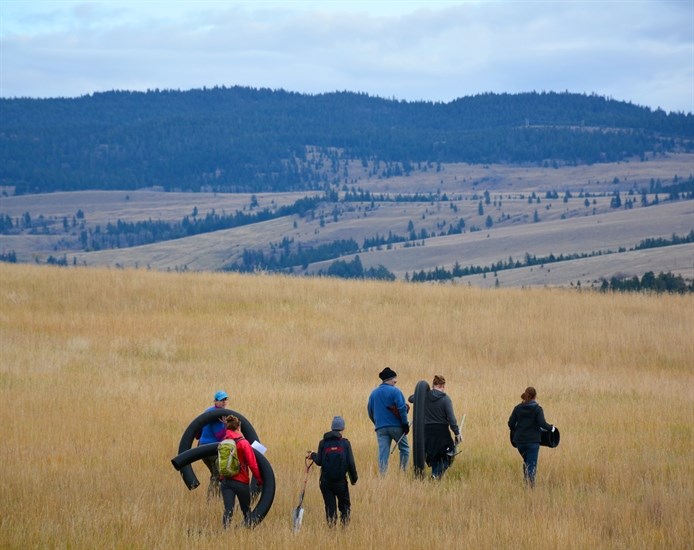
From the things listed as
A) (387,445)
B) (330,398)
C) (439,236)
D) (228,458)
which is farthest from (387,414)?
(439,236)

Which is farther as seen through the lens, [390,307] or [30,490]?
[390,307]

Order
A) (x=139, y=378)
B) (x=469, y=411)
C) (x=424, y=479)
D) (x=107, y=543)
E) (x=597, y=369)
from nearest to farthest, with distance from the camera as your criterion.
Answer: (x=107, y=543) → (x=424, y=479) → (x=469, y=411) → (x=139, y=378) → (x=597, y=369)

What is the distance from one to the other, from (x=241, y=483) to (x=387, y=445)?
3.22 metres

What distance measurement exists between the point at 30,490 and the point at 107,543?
2243mm

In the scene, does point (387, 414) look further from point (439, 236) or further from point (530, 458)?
point (439, 236)

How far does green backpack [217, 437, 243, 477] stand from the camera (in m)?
10.2

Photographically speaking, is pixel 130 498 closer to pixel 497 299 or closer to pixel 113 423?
pixel 113 423

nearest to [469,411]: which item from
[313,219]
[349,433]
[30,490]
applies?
[349,433]

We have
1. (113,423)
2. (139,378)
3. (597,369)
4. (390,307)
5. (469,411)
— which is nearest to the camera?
(113,423)

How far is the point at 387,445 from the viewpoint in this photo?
43.5 feet

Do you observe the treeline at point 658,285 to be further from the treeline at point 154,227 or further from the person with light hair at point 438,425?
the treeline at point 154,227

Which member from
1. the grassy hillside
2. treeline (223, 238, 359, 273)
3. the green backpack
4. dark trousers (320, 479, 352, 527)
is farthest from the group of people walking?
treeline (223, 238, 359, 273)

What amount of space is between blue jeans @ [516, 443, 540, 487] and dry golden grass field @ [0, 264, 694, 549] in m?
0.26

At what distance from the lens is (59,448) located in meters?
14.2
